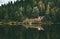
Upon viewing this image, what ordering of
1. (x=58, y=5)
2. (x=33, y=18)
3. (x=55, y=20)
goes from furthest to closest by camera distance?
1. (x=58, y=5)
2. (x=33, y=18)
3. (x=55, y=20)

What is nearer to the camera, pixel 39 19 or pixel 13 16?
pixel 39 19

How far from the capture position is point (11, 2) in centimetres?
19888

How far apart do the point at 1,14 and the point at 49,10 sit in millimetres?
31438

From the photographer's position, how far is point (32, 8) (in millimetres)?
180000

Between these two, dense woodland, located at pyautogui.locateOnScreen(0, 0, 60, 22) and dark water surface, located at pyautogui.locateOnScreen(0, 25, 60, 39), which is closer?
dark water surface, located at pyautogui.locateOnScreen(0, 25, 60, 39)

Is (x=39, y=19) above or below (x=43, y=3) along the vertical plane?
below

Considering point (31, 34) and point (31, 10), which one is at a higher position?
point (31, 10)

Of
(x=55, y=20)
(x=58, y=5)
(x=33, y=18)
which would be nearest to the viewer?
(x=55, y=20)

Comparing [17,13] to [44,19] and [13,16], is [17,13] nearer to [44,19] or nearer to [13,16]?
[13,16]

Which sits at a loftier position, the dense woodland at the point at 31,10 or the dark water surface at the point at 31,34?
the dense woodland at the point at 31,10

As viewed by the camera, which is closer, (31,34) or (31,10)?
(31,34)

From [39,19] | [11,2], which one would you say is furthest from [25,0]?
[39,19]

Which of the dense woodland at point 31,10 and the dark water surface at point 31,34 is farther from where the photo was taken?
the dense woodland at point 31,10

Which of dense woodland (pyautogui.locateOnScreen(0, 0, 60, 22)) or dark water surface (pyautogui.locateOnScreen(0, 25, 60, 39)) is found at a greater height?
dense woodland (pyautogui.locateOnScreen(0, 0, 60, 22))
